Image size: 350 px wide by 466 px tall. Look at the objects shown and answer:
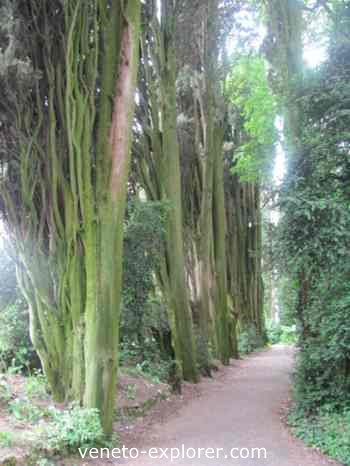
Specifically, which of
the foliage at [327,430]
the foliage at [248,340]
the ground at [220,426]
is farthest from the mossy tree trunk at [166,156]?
the foliage at [248,340]

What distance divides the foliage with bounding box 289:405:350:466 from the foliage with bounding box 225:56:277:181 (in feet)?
18.4

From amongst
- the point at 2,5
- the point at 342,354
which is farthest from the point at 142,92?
the point at 342,354

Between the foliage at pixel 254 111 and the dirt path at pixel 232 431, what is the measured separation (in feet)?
16.7

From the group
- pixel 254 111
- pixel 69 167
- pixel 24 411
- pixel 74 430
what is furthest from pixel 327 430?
pixel 254 111

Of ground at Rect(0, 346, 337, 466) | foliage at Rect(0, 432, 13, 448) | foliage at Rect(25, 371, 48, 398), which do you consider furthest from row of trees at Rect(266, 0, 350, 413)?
foliage at Rect(0, 432, 13, 448)

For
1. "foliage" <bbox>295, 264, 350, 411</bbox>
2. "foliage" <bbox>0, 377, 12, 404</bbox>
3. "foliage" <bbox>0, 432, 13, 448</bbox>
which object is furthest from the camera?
"foliage" <bbox>295, 264, 350, 411</bbox>

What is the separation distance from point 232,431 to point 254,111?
9.29 m

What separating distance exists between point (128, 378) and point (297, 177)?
505 centimetres

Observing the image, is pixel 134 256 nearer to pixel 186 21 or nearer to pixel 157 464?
pixel 157 464

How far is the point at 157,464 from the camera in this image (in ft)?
17.8

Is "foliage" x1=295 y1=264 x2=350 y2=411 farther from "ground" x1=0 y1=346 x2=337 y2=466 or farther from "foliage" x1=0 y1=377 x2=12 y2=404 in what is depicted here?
"foliage" x1=0 y1=377 x2=12 y2=404

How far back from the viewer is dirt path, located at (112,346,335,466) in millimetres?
5617

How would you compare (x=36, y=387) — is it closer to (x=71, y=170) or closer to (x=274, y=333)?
(x=71, y=170)

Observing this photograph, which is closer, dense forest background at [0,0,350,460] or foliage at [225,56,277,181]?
dense forest background at [0,0,350,460]
